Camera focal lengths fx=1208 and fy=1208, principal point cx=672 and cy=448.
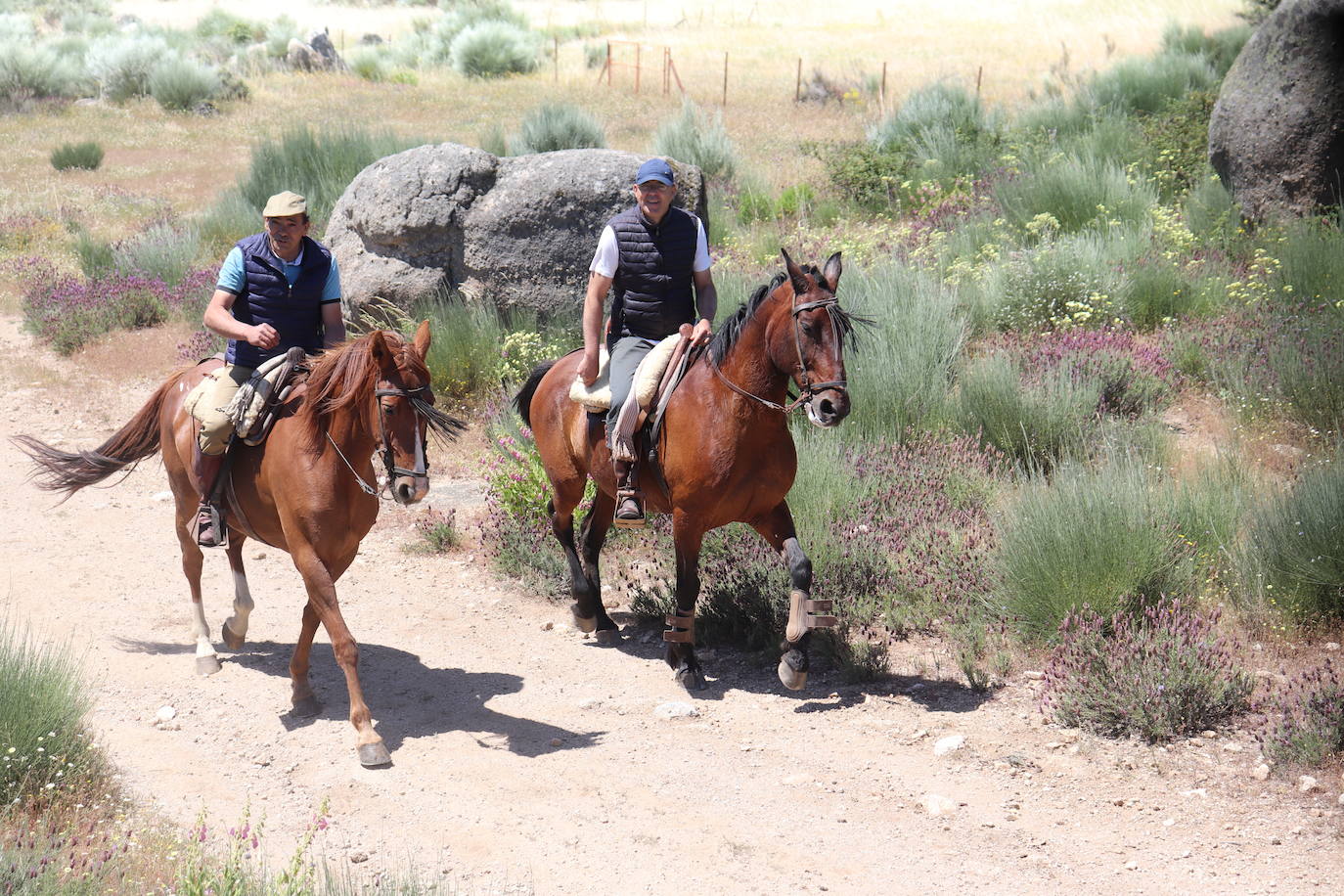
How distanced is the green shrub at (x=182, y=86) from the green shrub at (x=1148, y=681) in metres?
30.2

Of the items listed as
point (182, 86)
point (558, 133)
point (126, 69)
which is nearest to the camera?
point (558, 133)

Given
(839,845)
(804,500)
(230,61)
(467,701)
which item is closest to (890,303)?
(804,500)

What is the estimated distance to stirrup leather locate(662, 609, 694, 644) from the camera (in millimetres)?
6562

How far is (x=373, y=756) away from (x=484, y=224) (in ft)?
23.0

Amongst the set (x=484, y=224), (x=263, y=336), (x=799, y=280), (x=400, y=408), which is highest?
(x=799, y=280)

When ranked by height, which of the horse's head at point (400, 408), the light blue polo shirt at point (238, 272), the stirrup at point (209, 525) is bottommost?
the stirrup at point (209, 525)

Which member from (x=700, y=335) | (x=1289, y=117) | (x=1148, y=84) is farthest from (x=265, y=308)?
(x=1148, y=84)

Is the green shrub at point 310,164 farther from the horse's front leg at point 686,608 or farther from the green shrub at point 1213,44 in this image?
the green shrub at point 1213,44

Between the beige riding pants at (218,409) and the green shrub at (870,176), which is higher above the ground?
the beige riding pants at (218,409)

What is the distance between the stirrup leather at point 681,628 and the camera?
6.56 metres

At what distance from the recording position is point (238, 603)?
6.94 m

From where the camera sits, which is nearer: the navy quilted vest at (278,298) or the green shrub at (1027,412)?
the navy quilted vest at (278,298)

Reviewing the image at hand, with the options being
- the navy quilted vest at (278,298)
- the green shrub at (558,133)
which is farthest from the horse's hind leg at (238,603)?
the green shrub at (558,133)

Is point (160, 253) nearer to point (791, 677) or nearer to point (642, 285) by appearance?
point (642, 285)
